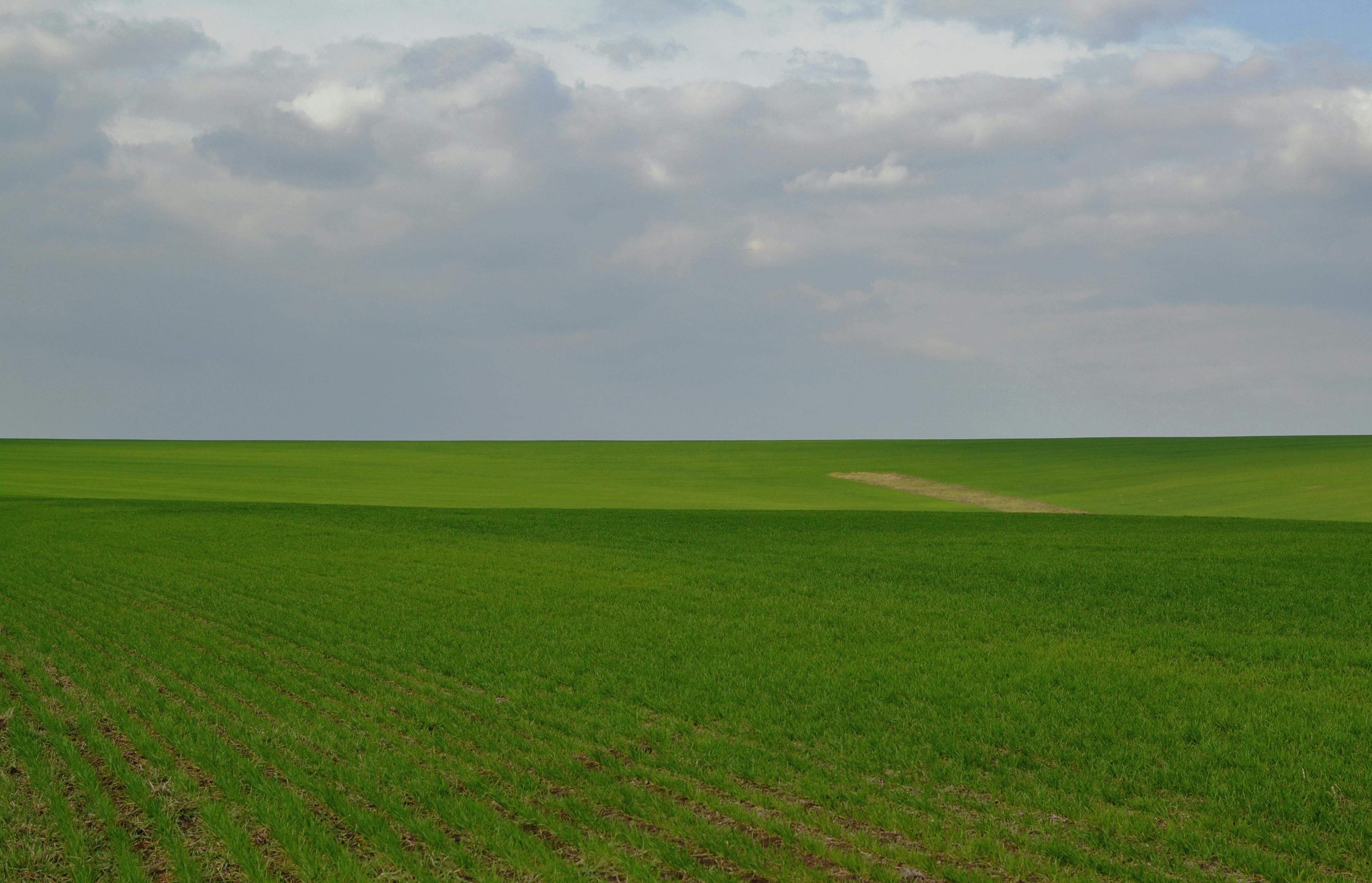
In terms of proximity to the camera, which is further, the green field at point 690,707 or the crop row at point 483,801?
the green field at point 690,707

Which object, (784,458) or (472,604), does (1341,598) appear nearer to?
(472,604)

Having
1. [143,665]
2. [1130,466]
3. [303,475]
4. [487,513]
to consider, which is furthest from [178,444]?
[143,665]

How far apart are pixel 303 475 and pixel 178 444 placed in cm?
3082

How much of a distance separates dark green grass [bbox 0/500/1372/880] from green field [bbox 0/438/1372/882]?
0.19 ft

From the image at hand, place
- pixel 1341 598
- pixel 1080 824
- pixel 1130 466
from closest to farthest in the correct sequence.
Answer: pixel 1080 824 < pixel 1341 598 < pixel 1130 466

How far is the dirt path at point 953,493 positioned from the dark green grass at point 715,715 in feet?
73.7

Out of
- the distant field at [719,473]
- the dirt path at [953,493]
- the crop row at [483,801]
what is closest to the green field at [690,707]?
the crop row at [483,801]

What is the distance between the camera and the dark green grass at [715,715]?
8430 millimetres

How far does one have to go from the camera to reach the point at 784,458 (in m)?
72.2

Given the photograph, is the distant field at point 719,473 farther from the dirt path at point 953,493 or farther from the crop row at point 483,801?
the crop row at point 483,801

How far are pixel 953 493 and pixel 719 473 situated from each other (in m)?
15.7

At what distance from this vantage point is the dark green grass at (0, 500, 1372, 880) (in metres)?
8.43

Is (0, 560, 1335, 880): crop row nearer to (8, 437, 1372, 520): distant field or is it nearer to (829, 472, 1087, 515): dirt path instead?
(829, 472, 1087, 515): dirt path

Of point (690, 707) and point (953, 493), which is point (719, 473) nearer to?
point (953, 493)
